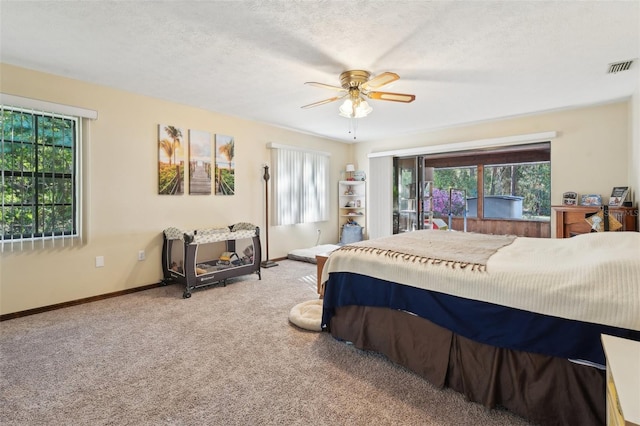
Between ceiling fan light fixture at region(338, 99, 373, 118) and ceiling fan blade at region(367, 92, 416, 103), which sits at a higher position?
ceiling fan blade at region(367, 92, 416, 103)

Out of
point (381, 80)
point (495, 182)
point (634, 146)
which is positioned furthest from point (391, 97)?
point (495, 182)

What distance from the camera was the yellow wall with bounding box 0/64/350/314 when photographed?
10.2 ft

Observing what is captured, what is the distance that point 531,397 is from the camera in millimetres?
1585

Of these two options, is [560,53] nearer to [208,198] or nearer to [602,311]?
[602,311]

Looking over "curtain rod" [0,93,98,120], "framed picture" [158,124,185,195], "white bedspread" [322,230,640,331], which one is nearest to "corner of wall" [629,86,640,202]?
"white bedspread" [322,230,640,331]

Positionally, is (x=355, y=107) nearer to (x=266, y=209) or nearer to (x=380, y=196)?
(x=266, y=209)

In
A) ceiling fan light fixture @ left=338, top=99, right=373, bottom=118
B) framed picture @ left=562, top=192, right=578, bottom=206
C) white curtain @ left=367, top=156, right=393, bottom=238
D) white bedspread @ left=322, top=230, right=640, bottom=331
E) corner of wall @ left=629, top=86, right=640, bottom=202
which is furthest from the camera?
white curtain @ left=367, top=156, right=393, bottom=238

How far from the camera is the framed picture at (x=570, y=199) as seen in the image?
4250 millimetres

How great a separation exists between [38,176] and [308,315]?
3059 millimetres

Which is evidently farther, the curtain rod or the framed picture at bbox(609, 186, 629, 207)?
the framed picture at bbox(609, 186, 629, 207)

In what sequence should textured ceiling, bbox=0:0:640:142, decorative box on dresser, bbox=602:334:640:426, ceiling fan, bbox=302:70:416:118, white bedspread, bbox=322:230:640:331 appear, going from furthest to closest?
ceiling fan, bbox=302:70:416:118, textured ceiling, bbox=0:0:640:142, white bedspread, bbox=322:230:640:331, decorative box on dresser, bbox=602:334:640:426

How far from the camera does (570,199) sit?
169 inches

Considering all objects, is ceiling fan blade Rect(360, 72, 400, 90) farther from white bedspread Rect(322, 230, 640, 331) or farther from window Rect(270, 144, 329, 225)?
window Rect(270, 144, 329, 225)

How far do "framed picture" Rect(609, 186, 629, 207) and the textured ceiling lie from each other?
1.15m
